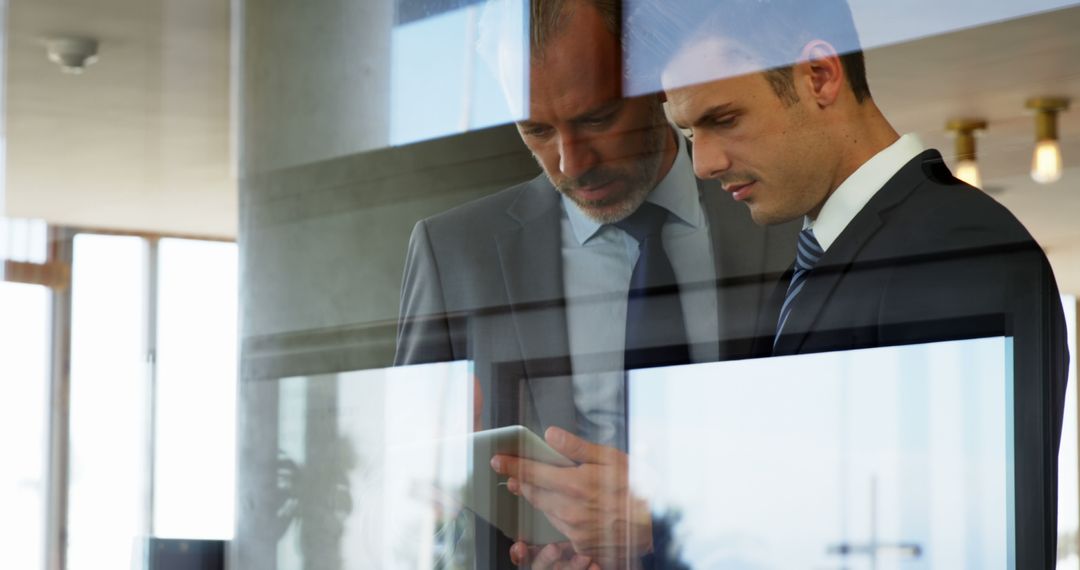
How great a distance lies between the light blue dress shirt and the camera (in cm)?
93

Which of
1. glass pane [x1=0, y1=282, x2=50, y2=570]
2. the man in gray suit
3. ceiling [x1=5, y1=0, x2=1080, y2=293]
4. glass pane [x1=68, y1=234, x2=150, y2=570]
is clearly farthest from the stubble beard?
glass pane [x1=0, y1=282, x2=50, y2=570]

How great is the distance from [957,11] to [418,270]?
51 cm

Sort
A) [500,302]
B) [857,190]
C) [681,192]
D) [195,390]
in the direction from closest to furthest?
[857,190], [681,192], [500,302], [195,390]

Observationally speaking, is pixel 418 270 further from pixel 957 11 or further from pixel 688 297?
pixel 957 11

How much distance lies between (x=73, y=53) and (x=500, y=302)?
0.58m

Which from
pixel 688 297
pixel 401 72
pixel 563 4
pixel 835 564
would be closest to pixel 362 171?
pixel 401 72

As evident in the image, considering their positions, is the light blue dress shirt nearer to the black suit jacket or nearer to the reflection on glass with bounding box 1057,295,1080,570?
the black suit jacket

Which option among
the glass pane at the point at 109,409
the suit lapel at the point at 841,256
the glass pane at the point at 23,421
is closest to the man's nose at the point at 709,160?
the suit lapel at the point at 841,256

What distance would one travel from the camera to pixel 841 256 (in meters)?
0.85

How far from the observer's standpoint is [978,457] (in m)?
0.78

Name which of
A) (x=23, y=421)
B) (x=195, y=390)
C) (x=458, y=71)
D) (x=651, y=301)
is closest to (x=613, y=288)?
(x=651, y=301)

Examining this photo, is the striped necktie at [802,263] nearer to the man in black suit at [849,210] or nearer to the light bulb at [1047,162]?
the man in black suit at [849,210]

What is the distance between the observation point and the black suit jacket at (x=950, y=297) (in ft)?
2.48

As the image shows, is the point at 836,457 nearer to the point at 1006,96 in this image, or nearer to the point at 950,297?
the point at 950,297
